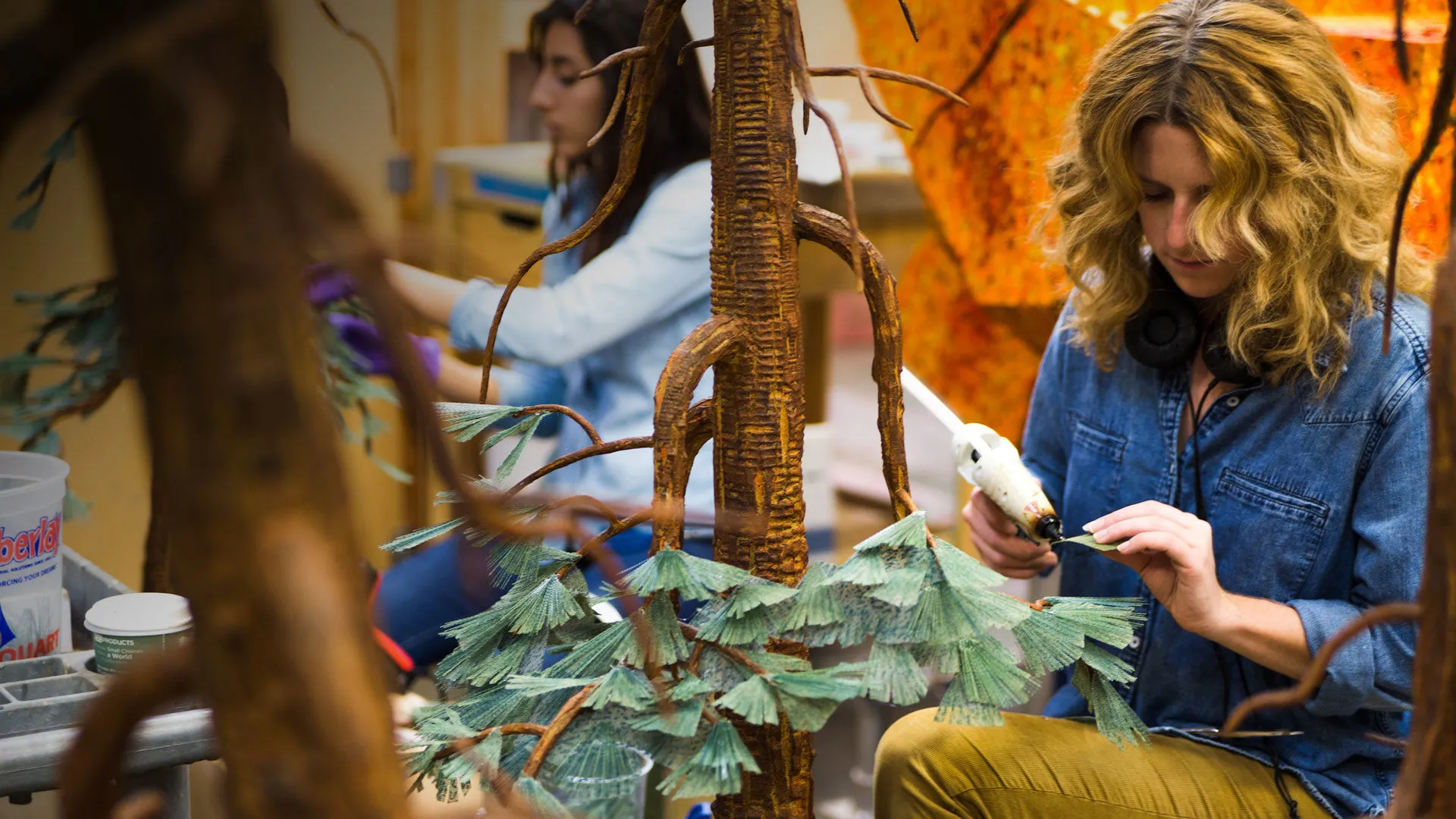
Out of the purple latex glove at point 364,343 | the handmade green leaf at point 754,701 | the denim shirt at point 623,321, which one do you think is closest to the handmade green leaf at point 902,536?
the handmade green leaf at point 754,701

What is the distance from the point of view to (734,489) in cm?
72

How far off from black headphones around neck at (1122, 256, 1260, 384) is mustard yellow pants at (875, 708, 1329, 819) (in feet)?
1.13

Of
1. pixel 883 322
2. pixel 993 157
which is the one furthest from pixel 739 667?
pixel 993 157

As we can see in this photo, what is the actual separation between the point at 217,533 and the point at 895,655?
1.35 feet

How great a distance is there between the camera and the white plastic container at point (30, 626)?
934 millimetres

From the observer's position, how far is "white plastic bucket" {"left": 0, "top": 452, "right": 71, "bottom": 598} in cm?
92

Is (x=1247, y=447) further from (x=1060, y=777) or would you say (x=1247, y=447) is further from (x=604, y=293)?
(x=604, y=293)

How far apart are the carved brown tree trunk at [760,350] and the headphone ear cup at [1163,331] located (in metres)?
0.52

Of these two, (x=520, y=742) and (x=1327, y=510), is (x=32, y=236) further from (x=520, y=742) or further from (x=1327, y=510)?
(x=1327, y=510)

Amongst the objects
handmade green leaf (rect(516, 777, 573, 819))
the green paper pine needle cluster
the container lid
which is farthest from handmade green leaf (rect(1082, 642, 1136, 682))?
the container lid

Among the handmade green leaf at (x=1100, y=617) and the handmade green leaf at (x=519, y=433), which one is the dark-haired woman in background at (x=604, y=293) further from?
the handmade green leaf at (x=1100, y=617)

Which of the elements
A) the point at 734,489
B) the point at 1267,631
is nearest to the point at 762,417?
the point at 734,489

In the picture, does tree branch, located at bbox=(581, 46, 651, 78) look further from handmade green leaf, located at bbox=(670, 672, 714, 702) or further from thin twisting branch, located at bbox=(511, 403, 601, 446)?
handmade green leaf, located at bbox=(670, 672, 714, 702)

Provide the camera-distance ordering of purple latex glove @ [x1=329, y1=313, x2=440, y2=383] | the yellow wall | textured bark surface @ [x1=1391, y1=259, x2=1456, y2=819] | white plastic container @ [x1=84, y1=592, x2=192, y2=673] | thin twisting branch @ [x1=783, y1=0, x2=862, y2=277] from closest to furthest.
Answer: textured bark surface @ [x1=1391, y1=259, x2=1456, y2=819], thin twisting branch @ [x1=783, y1=0, x2=862, y2=277], white plastic container @ [x1=84, y1=592, x2=192, y2=673], purple latex glove @ [x1=329, y1=313, x2=440, y2=383], the yellow wall
